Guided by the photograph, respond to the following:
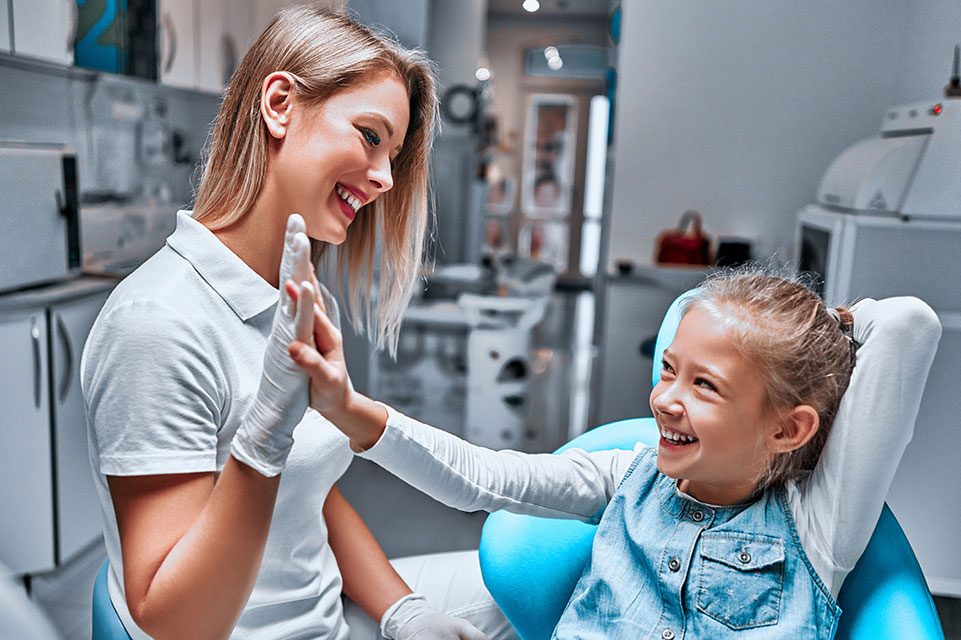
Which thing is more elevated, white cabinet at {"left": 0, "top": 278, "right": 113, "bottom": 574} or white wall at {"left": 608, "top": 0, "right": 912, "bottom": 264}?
white wall at {"left": 608, "top": 0, "right": 912, "bottom": 264}

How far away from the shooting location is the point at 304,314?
0.78 m

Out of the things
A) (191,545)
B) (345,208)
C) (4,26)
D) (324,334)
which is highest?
(4,26)

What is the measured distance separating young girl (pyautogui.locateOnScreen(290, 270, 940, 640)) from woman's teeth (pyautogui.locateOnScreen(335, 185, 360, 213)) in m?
0.31

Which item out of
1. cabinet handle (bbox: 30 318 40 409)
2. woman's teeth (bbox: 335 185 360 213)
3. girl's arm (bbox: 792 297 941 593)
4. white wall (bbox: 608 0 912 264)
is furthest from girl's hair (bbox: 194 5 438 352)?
white wall (bbox: 608 0 912 264)

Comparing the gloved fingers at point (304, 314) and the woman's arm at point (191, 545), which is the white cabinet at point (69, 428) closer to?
the woman's arm at point (191, 545)

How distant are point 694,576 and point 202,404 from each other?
0.65m

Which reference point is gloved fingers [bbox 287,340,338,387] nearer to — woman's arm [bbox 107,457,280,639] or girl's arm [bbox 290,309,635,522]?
girl's arm [bbox 290,309,635,522]

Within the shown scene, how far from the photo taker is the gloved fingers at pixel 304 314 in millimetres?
768

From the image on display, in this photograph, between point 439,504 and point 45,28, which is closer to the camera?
point 45,28

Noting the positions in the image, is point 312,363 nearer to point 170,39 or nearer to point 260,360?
point 260,360

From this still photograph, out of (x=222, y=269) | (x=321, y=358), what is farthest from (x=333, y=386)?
(x=222, y=269)

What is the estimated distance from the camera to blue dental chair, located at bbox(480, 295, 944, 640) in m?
0.99

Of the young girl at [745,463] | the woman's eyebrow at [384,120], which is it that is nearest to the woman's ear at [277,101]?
the woman's eyebrow at [384,120]

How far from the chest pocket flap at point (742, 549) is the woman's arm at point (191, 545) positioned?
1.84ft
